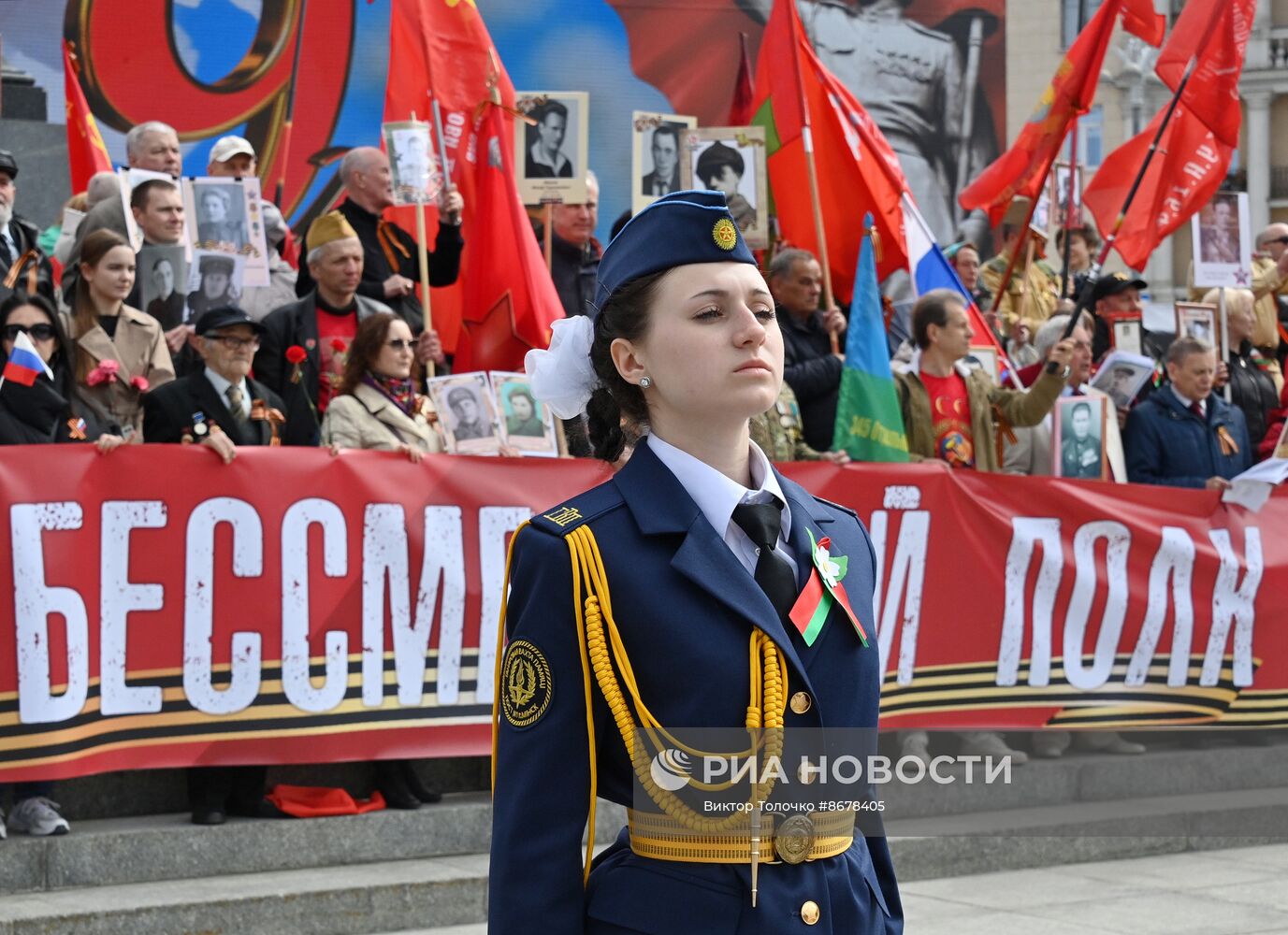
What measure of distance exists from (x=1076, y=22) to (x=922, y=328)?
1118 inches

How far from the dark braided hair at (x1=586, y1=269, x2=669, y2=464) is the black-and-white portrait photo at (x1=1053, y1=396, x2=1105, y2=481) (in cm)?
646

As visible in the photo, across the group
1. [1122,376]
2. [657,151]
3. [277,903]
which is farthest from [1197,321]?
[277,903]

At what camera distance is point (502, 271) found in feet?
29.3

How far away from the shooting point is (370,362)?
7.66 metres

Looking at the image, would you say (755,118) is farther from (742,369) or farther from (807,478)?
(742,369)

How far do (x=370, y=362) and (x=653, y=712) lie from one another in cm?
521

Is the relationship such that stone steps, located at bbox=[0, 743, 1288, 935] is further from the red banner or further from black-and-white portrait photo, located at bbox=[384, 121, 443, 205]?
black-and-white portrait photo, located at bbox=[384, 121, 443, 205]

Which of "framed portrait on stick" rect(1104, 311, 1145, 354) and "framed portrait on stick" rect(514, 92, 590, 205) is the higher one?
"framed portrait on stick" rect(514, 92, 590, 205)

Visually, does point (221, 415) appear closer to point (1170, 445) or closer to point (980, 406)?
point (980, 406)

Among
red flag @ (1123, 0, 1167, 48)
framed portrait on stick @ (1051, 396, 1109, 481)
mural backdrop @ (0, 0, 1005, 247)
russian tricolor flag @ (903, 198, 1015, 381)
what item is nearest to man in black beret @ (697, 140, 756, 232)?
russian tricolor flag @ (903, 198, 1015, 381)

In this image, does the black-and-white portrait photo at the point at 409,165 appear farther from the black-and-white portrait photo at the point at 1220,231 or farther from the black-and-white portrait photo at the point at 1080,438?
the black-and-white portrait photo at the point at 1220,231

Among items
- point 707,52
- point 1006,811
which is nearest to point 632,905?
point 1006,811

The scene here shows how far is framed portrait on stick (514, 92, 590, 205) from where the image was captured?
9.06 m

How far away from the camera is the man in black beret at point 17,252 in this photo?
7.80 metres
